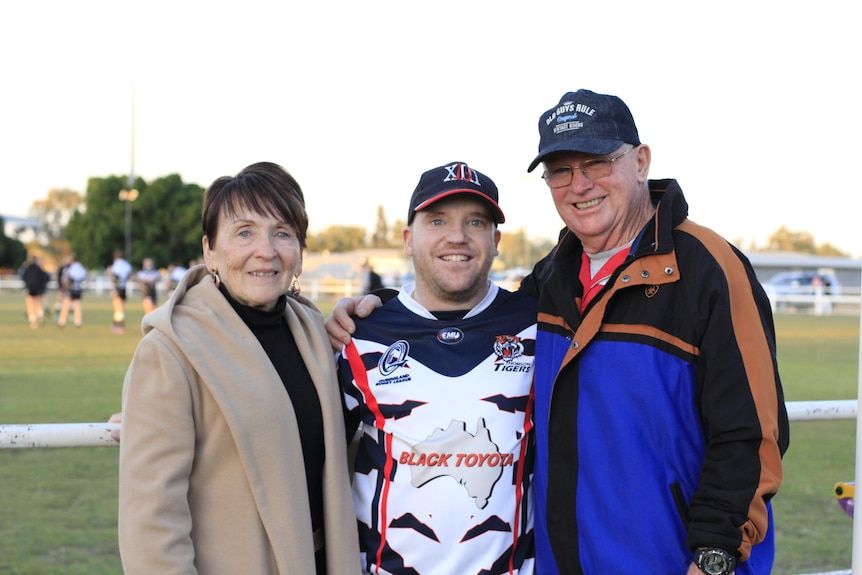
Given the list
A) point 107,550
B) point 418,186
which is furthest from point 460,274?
point 107,550

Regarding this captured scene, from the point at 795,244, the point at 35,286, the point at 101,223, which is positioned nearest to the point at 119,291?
the point at 35,286

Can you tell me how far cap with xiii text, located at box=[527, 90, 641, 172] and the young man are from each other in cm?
42

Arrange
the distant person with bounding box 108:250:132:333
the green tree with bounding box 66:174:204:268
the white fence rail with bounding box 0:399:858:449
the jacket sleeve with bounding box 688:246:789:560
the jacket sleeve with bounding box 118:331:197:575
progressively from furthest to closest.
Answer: the green tree with bounding box 66:174:204:268 → the distant person with bounding box 108:250:132:333 → the white fence rail with bounding box 0:399:858:449 → the jacket sleeve with bounding box 688:246:789:560 → the jacket sleeve with bounding box 118:331:197:575

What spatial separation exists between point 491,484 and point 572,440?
32 cm

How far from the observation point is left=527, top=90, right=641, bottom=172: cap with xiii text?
250 cm

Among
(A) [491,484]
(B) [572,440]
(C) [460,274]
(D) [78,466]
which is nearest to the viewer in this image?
(B) [572,440]

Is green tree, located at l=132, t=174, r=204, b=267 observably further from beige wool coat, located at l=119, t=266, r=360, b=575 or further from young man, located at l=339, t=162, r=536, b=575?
beige wool coat, located at l=119, t=266, r=360, b=575

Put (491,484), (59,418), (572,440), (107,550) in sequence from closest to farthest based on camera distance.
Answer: (572,440), (491,484), (107,550), (59,418)

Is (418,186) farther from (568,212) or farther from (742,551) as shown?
(742,551)

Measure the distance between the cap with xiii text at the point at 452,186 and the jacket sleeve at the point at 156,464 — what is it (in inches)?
44.9

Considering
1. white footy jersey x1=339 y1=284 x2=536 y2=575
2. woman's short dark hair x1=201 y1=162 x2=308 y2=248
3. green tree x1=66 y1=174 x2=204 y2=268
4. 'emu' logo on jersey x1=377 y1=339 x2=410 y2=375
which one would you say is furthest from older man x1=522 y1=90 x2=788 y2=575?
green tree x1=66 y1=174 x2=204 y2=268

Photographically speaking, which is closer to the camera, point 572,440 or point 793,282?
point 572,440

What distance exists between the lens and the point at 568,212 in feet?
8.61

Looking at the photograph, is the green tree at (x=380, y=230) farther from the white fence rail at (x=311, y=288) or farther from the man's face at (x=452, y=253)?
the man's face at (x=452, y=253)
